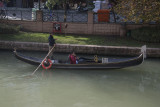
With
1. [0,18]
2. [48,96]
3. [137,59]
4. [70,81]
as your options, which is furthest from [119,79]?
[0,18]

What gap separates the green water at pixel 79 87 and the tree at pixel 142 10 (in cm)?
342

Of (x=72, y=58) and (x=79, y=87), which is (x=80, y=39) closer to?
(x=72, y=58)

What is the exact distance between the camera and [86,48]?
51.9 feet

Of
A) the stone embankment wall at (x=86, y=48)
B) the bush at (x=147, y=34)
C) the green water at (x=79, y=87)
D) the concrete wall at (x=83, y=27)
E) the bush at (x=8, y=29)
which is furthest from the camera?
the concrete wall at (x=83, y=27)

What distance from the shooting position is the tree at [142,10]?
15.5m

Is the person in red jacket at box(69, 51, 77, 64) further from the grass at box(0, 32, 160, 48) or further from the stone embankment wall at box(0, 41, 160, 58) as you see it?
the grass at box(0, 32, 160, 48)

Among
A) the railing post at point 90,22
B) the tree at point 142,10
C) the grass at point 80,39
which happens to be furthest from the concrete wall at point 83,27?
the tree at point 142,10

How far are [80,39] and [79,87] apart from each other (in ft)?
24.6

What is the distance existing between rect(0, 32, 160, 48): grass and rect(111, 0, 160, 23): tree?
5.31 feet

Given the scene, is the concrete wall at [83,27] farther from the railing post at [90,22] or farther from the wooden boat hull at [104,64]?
the wooden boat hull at [104,64]

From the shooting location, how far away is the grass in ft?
54.0

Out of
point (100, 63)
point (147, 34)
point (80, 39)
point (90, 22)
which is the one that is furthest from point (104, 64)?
point (90, 22)

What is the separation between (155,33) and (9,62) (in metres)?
9.51

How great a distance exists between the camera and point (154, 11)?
15.5 m
